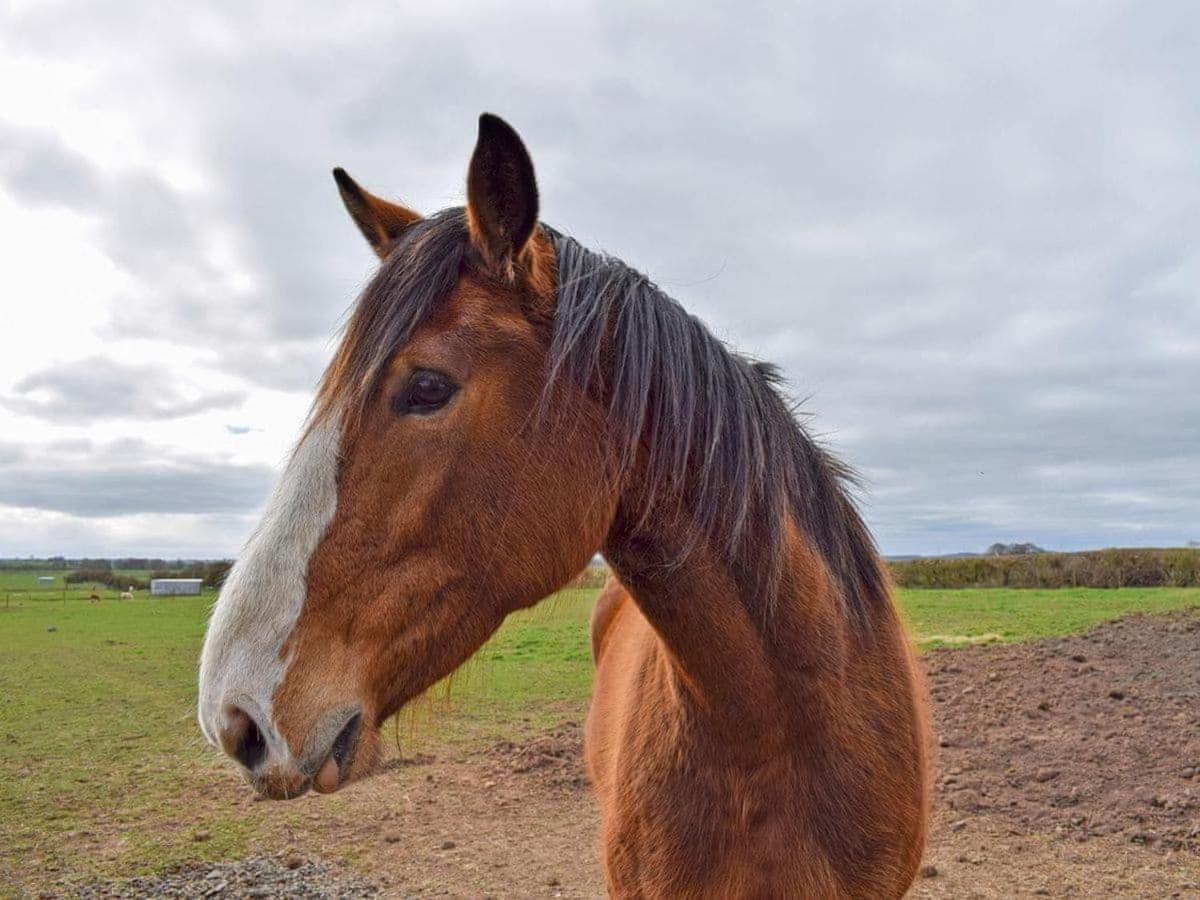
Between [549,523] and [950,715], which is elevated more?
[549,523]

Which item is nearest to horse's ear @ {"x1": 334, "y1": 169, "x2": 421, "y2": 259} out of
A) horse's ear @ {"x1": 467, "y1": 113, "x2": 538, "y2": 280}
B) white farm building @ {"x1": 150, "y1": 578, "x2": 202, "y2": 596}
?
horse's ear @ {"x1": 467, "y1": 113, "x2": 538, "y2": 280}

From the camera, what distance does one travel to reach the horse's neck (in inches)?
89.4

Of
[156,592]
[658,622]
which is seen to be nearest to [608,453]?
[658,622]

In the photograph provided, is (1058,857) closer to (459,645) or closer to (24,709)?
(459,645)

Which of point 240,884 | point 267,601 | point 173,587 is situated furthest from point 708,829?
point 173,587

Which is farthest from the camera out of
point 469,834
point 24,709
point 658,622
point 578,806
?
point 24,709

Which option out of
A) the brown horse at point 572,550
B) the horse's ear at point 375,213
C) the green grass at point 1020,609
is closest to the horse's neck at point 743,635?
the brown horse at point 572,550

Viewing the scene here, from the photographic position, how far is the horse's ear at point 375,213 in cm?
246

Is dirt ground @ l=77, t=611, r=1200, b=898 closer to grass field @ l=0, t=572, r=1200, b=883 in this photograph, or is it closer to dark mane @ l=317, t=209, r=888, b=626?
grass field @ l=0, t=572, r=1200, b=883

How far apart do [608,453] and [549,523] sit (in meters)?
0.25

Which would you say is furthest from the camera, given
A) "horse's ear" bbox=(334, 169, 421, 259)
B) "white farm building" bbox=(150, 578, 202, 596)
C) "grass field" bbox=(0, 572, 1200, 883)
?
"white farm building" bbox=(150, 578, 202, 596)

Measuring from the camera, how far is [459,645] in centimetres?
202

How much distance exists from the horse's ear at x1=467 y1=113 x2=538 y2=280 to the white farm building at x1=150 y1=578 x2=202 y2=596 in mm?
62829

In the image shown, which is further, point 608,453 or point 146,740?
point 146,740
